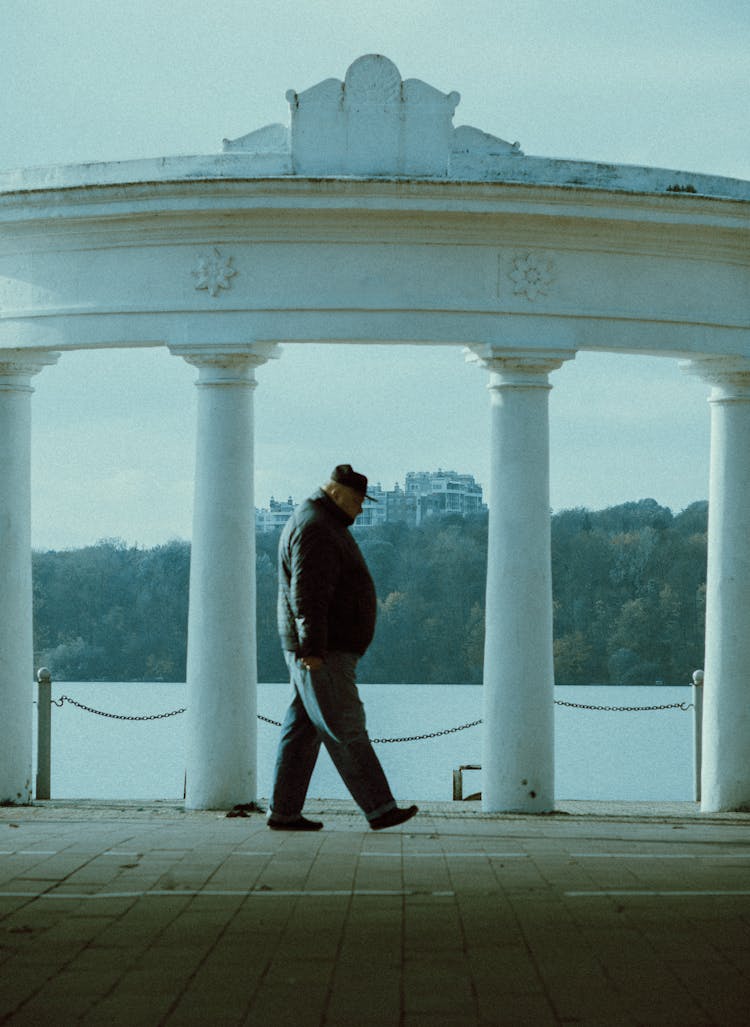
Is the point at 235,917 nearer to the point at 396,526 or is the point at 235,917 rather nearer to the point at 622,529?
the point at 396,526

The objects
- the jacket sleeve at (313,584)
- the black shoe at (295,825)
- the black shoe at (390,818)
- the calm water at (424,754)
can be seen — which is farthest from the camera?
the calm water at (424,754)

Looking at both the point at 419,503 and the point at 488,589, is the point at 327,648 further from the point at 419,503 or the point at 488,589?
the point at 419,503

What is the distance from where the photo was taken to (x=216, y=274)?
1981 centimetres

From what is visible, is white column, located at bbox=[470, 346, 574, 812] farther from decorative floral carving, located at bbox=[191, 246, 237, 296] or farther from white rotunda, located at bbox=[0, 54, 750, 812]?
decorative floral carving, located at bbox=[191, 246, 237, 296]

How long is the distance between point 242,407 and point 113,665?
13031 millimetres

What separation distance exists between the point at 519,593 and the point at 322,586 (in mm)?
5075

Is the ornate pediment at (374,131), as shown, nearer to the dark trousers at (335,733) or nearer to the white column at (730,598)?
the white column at (730,598)

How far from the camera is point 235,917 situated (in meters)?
10.9

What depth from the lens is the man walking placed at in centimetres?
1538

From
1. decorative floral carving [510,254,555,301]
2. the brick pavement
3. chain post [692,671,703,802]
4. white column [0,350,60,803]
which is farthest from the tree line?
the brick pavement

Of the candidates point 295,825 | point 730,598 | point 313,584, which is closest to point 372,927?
point 313,584

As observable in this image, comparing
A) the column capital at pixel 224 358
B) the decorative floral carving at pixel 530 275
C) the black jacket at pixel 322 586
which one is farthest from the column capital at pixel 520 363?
the black jacket at pixel 322 586

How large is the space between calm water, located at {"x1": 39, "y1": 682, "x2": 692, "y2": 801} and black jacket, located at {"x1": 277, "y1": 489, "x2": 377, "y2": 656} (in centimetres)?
792

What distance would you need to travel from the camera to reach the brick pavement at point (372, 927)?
8.48 m
